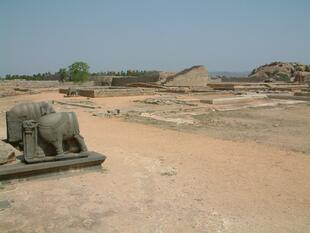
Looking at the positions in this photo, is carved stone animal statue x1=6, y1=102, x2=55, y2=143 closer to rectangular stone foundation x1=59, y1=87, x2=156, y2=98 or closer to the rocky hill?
rectangular stone foundation x1=59, y1=87, x2=156, y2=98

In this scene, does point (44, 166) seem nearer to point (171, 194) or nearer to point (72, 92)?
point (171, 194)

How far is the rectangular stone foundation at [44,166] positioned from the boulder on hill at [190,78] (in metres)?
26.1

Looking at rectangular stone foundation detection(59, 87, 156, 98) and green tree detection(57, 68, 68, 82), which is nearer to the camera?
rectangular stone foundation detection(59, 87, 156, 98)

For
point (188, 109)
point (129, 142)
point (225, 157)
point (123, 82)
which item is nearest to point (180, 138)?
point (129, 142)

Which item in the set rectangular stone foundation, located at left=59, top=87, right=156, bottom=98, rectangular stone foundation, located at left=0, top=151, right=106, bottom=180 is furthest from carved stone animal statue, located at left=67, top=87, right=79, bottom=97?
rectangular stone foundation, located at left=0, top=151, right=106, bottom=180

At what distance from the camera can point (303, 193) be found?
4.80m

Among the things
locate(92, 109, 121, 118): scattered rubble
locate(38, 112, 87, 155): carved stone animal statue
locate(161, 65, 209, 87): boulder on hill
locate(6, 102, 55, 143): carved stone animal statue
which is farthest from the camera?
locate(161, 65, 209, 87): boulder on hill

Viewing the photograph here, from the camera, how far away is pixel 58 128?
17.9 feet

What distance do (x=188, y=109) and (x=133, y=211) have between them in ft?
38.3

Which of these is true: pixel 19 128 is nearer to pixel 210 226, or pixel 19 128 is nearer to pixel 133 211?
pixel 133 211

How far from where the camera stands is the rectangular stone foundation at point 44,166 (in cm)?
491

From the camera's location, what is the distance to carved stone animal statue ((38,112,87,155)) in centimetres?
540

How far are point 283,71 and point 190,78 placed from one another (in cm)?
2138

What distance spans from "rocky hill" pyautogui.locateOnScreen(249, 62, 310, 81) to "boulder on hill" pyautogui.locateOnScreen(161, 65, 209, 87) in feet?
46.3
